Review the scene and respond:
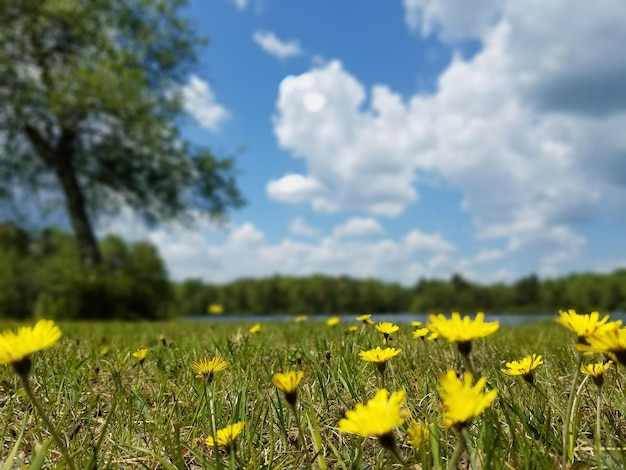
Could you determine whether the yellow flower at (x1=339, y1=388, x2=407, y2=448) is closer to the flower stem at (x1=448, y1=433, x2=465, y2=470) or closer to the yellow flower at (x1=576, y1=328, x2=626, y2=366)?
the flower stem at (x1=448, y1=433, x2=465, y2=470)

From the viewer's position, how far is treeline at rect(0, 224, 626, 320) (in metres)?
14.8

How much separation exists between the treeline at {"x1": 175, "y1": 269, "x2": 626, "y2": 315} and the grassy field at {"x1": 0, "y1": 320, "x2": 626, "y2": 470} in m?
63.7

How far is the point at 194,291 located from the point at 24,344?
325 ft

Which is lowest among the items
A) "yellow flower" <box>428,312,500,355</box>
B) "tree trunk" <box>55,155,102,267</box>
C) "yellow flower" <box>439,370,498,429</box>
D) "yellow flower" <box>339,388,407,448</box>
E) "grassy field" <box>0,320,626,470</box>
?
"grassy field" <box>0,320,626,470</box>

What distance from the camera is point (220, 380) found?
2.13 metres

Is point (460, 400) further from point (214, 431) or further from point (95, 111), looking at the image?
Result: point (95, 111)

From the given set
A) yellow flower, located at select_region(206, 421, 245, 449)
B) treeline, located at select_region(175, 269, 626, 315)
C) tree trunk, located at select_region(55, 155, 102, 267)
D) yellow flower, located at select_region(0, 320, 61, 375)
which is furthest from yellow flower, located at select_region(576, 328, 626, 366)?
treeline, located at select_region(175, 269, 626, 315)

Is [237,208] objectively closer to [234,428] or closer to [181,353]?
[181,353]

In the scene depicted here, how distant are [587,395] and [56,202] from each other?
18.8 m

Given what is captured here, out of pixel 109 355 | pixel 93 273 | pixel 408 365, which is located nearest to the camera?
pixel 408 365

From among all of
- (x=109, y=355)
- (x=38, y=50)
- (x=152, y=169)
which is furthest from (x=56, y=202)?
(x=109, y=355)

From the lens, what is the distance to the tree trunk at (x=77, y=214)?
51.7 feet

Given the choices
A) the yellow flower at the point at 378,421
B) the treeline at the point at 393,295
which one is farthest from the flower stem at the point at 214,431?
the treeline at the point at 393,295

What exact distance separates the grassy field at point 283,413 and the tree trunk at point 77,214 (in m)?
14.3
